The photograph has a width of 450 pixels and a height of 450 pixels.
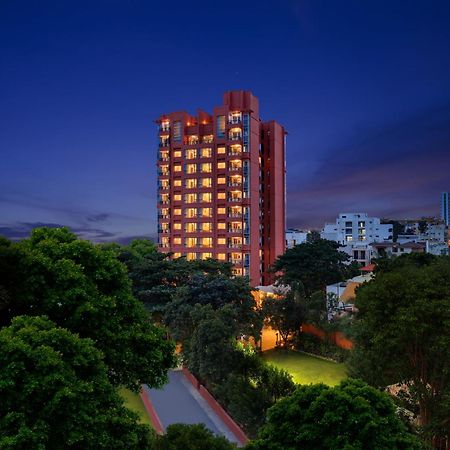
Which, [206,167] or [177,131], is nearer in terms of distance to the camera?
[206,167]

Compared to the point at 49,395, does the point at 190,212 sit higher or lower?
higher

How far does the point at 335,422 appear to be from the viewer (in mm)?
7633

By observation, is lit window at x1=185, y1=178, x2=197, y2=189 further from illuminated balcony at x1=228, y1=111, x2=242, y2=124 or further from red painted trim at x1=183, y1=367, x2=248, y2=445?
red painted trim at x1=183, y1=367, x2=248, y2=445

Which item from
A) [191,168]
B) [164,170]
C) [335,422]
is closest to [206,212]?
[191,168]

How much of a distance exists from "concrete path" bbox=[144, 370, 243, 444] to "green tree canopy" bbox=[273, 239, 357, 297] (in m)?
21.4

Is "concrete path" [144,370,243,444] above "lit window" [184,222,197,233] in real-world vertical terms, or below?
below

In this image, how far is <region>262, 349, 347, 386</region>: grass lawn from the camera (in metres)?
22.3

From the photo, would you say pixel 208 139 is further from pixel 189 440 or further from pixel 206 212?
pixel 189 440

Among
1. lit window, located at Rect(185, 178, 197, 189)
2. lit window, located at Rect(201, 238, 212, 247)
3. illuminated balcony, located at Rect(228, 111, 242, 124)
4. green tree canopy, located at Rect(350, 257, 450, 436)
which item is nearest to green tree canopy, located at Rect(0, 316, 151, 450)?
green tree canopy, located at Rect(350, 257, 450, 436)

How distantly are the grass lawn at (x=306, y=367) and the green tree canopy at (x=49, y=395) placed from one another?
15.5 meters

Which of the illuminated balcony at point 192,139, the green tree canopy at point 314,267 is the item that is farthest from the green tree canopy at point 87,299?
the illuminated balcony at point 192,139

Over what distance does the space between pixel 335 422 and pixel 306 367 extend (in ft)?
57.7

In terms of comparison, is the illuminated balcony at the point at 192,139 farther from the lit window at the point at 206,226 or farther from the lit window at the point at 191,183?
the lit window at the point at 206,226

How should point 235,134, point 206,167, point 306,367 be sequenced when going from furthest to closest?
point 206,167 → point 235,134 → point 306,367
